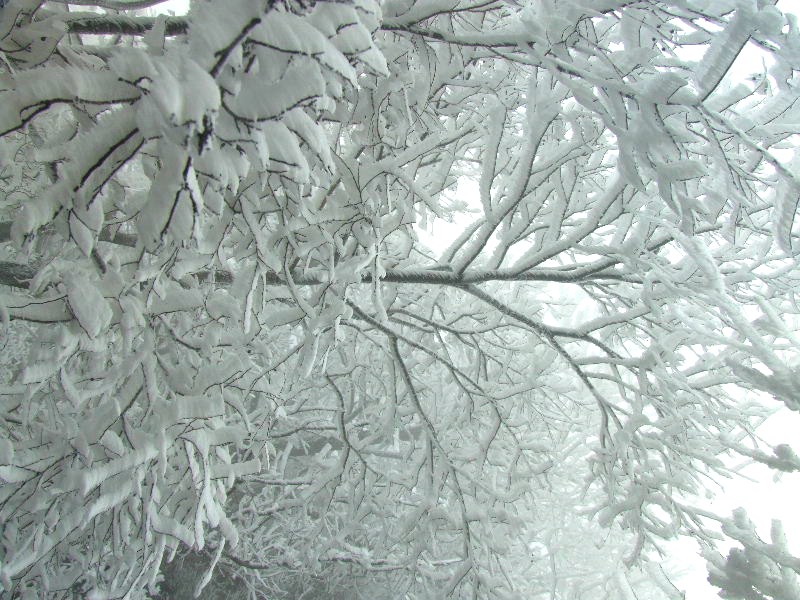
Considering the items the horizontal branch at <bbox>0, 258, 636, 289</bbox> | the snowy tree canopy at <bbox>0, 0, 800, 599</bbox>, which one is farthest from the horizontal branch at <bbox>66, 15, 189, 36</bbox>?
the horizontal branch at <bbox>0, 258, 636, 289</bbox>

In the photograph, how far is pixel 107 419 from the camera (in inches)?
49.1

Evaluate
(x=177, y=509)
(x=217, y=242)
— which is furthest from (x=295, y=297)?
(x=177, y=509)

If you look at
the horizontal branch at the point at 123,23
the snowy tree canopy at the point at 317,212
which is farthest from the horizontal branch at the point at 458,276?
the horizontal branch at the point at 123,23

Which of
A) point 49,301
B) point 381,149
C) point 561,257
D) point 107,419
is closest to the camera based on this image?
point 49,301

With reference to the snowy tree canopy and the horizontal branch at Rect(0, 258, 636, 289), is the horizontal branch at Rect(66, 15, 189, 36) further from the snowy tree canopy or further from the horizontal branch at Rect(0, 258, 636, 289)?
the horizontal branch at Rect(0, 258, 636, 289)

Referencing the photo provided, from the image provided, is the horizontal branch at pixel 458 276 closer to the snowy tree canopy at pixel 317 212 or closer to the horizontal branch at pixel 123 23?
the snowy tree canopy at pixel 317 212

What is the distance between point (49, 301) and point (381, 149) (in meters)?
1.01

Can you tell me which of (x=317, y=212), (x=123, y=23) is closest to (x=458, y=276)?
(x=317, y=212)

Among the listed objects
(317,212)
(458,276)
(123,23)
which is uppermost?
(123,23)

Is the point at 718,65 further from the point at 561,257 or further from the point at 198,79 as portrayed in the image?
the point at 561,257

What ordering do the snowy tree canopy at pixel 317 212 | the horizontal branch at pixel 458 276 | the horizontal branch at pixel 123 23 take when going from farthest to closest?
the horizontal branch at pixel 458 276, the horizontal branch at pixel 123 23, the snowy tree canopy at pixel 317 212

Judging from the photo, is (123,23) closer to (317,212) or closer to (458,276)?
(317,212)

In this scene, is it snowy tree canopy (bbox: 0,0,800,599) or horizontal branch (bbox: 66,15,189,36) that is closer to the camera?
snowy tree canopy (bbox: 0,0,800,599)

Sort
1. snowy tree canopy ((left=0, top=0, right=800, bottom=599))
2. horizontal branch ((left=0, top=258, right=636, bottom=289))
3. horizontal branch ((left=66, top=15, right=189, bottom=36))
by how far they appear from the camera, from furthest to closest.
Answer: horizontal branch ((left=0, top=258, right=636, bottom=289)), horizontal branch ((left=66, top=15, right=189, bottom=36)), snowy tree canopy ((left=0, top=0, right=800, bottom=599))
